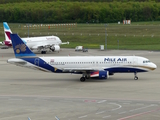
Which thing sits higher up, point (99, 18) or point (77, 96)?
point (99, 18)

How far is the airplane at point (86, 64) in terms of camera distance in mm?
63125

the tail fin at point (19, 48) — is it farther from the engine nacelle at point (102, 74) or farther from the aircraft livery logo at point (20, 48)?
the engine nacelle at point (102, 74)

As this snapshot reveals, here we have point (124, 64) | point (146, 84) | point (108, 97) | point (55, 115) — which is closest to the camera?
point (55, 115)

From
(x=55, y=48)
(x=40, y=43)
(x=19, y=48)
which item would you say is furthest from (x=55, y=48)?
(x=19, y=48)

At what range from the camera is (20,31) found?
16938cm

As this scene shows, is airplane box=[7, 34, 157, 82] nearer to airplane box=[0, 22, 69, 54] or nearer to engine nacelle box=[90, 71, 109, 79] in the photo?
engine nacelle box=[90, 71, 109, 79]

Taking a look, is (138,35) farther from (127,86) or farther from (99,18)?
(127,86)

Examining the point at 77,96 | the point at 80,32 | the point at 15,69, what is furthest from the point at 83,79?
the point at 80,32

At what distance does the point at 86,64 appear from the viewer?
210ft

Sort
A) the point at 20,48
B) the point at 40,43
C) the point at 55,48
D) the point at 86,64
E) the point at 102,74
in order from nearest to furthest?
the point at 102,74 < the point at 86,64 < the point at 20,48 < the point at 55,48 < the point at 40,43

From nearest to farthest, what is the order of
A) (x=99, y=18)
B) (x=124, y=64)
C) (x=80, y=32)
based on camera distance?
(x=124, y=64)
(x=80, y=32)
(x=99, y=18)

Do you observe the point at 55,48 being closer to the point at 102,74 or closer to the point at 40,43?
the point at 40,43

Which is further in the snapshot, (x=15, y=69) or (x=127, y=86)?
(x=15, y=69)

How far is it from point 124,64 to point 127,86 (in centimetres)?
635
